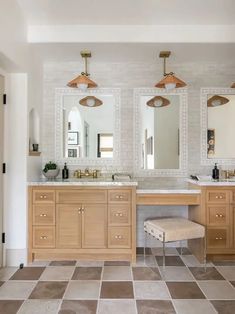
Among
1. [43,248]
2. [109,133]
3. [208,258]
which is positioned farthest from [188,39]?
[43,248]

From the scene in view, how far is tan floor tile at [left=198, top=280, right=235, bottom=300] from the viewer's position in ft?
7.62

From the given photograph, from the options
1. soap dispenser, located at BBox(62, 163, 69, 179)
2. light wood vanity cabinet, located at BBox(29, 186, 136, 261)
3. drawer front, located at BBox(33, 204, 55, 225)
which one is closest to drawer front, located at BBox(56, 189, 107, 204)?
light wood vanity cabinet, located at BBox(29, 186, 136, 261)

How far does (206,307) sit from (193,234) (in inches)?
29.6

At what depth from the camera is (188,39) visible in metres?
3.04

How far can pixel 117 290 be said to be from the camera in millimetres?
2418

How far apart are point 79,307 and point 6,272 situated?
1.08 metres

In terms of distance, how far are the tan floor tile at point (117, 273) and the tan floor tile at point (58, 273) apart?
350 millimetres

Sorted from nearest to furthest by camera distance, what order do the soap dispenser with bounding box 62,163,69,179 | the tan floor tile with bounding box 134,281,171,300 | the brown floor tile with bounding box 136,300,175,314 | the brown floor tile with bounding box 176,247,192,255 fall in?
the brown floor tile with bounding box 136,300,175,314, the tan floor tile with bounding box 134,281,171,300, the brown floor tile with bounding box 176,247,192,255, the soap dispenser with bounding box 62,163,69,179

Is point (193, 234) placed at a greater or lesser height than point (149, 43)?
lesser

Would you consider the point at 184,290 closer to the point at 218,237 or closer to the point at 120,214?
the point at 218,237

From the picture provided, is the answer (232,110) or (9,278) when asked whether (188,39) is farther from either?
(9,278)

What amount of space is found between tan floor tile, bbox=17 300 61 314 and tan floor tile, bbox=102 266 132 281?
2.01 ft

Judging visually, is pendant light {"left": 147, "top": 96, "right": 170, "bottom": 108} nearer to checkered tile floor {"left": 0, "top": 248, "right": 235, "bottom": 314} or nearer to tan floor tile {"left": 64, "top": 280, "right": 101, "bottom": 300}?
checkered tile floor {"left": 0, "top": 248, "right": 235, "bottom": 314}

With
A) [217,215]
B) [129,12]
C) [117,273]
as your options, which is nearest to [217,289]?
[217,215]
